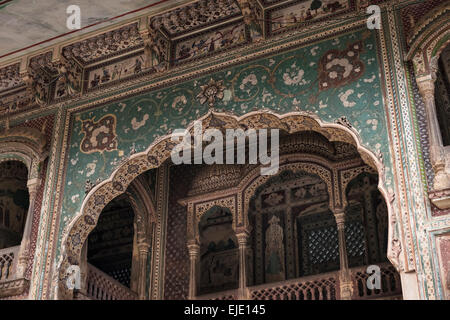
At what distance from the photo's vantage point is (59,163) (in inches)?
355

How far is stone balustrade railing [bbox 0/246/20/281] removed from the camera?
865cm

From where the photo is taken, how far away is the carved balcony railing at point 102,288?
900 centimetres

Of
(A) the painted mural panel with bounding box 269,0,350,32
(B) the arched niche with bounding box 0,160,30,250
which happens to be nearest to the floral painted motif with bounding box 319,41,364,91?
(A) the painted mural panel with bounding box 269,0,350,32

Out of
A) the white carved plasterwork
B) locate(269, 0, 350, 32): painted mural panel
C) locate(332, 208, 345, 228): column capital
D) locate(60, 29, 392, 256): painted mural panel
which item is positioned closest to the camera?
the white carved plasterwork

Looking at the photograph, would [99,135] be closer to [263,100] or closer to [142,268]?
[142,268]

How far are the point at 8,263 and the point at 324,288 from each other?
400 centimetres

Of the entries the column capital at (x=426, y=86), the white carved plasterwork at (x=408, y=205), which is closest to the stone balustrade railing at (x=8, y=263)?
the white carved plasterwork at (x=408, y=205)

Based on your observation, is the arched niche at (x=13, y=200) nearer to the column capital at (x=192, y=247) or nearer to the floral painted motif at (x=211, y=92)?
the column capital at (x=192, y=247)

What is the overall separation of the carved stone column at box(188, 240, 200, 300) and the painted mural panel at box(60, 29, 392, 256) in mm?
2009

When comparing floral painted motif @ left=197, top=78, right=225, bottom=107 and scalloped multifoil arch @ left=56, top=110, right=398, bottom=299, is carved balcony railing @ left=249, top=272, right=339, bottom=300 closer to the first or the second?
scalloped multifoil arch @ left=56, top=110, right=398, bottom=299

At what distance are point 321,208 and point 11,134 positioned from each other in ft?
14.9

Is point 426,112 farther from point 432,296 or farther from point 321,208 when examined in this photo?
point 321,208

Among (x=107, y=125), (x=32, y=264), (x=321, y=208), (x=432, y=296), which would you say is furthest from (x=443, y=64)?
(x=32, y=264)

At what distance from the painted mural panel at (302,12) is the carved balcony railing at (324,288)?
3.11m
